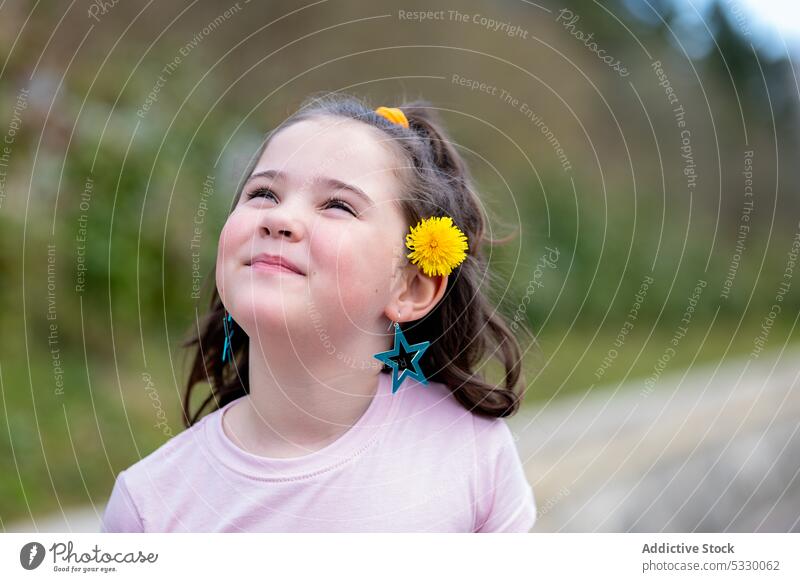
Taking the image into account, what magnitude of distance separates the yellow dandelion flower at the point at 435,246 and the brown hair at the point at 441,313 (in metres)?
0.02

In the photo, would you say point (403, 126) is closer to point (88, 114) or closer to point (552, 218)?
point (88, 114)

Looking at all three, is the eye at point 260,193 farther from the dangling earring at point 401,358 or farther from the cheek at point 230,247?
the dangling earring at point 401,358

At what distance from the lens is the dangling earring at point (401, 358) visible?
886 mm

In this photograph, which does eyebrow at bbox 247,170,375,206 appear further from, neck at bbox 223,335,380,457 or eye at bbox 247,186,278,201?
neck at bbox 223,335,380,457

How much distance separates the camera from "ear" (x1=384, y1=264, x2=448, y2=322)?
0.88 meters

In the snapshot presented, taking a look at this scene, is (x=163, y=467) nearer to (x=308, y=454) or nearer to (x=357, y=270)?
(x=308, y=454)

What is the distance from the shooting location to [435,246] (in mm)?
862

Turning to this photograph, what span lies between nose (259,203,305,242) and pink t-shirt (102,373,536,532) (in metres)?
0.19

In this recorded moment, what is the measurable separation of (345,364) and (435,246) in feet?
0.48

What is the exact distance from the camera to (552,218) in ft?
11.4
